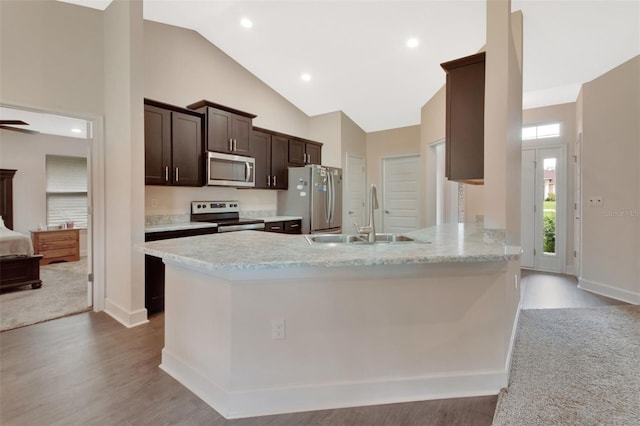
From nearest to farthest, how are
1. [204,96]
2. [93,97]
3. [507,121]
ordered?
1. [507,121]
2. [93,97]
3. [204,96]

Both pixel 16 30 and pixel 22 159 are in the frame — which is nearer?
pixel 16 30

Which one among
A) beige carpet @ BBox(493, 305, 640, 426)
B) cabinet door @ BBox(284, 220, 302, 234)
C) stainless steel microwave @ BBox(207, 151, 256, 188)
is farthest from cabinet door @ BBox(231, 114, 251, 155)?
beige carpet @ BBox(493, 305, 640, 426)

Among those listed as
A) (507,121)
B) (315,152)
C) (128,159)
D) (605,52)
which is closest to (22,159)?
(128,159)

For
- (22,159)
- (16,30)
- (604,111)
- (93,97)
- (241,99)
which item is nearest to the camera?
(16,30)

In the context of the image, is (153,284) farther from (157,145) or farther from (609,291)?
(609,291)

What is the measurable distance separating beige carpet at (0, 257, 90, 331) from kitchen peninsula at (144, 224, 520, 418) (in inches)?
87.3

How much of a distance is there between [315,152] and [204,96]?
83.3 inches

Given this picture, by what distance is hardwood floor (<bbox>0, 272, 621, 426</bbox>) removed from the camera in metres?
1.60

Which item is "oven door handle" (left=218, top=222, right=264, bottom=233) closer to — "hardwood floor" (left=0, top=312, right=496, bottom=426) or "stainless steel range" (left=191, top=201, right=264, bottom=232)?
"stainless steel range" (left=191, top=201, right=264, bottom=232)

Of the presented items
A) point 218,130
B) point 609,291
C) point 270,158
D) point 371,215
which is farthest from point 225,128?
point 609,291

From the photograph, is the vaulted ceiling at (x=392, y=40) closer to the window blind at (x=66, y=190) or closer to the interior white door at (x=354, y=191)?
the interior white door at (x=354, y=191)

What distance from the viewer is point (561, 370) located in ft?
6.79

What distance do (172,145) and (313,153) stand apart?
2638 mm

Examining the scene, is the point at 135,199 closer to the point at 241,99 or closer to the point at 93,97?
the point at 93,97
